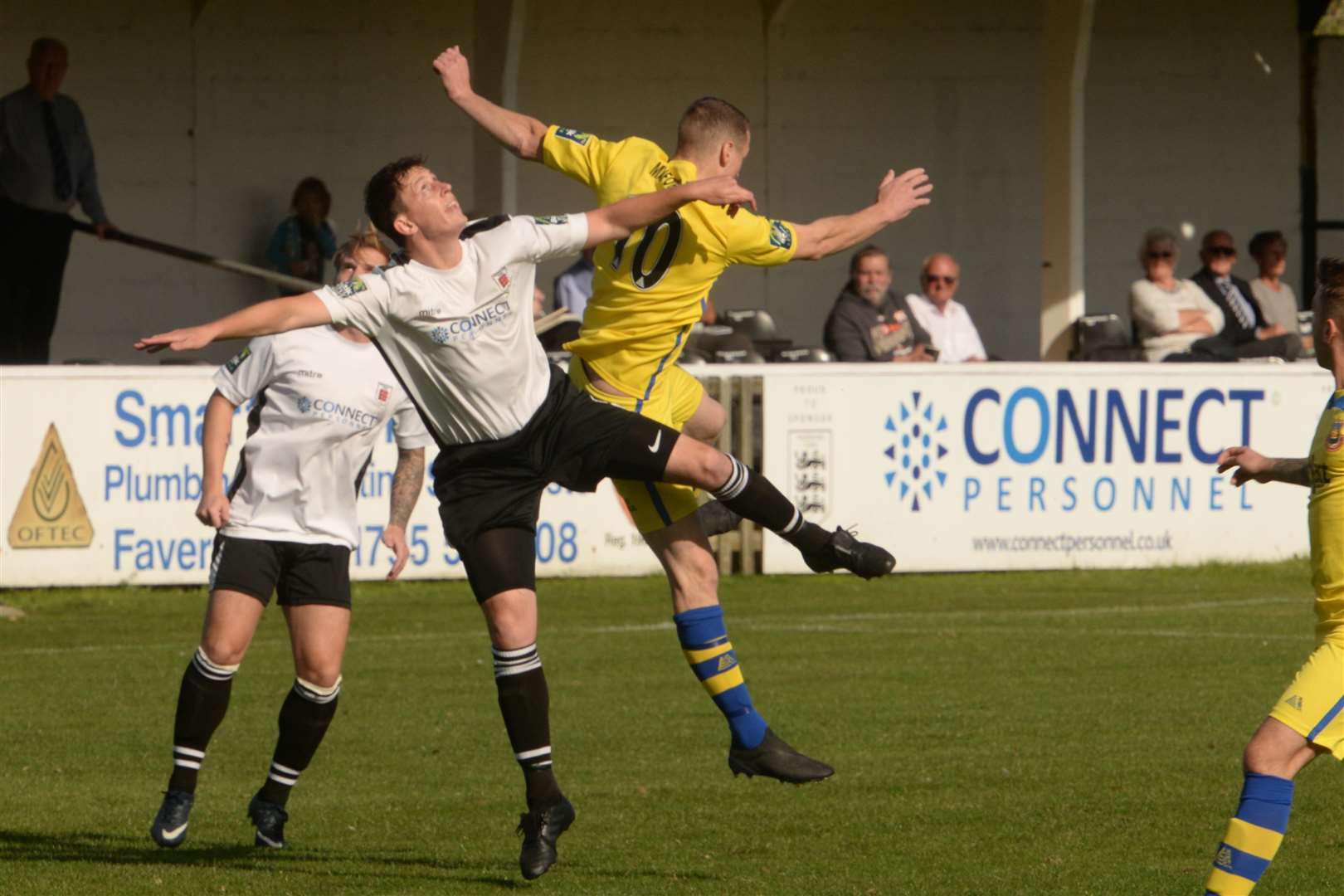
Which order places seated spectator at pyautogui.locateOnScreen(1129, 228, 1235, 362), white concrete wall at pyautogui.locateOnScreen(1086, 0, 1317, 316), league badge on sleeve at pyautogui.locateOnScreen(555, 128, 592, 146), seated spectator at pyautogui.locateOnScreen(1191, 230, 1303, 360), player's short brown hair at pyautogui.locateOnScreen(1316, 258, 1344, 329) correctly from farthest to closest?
white concrete wall at pyautogui.locateOnScreen(1086, 0, 1317, 316) < seated spectator at pyautogui.locateOnScreen(1191, 230, 1303, 360) < seated spectator at pyautogui.locateOnScreen(1129, 228, 1235, 362) < league badge on sleeve at pyautogui.locateOnScreen(555, 128, 592, 146) < player's short brown hair at pyautogui.locateOnScreen(1316, 258, 1344, 329)

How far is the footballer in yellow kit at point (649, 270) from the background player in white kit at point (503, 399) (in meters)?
0.51

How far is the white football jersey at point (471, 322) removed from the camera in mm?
6711

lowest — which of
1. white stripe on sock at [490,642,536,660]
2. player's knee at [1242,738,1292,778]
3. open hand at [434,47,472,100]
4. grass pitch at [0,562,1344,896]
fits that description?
grass pitch at [0,562,1344,896]

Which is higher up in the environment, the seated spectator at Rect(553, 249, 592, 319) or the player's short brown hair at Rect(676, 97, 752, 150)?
the seated spectator at Rect(553, 249, 592, 319)

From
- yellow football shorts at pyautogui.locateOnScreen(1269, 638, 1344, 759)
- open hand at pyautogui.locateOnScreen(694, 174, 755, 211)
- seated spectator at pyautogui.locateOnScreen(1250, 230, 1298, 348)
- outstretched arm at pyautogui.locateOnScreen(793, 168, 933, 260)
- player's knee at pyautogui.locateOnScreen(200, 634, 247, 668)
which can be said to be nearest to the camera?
yellow football shorts at pyautogui.locateOnScreen(1269, 638, 1344, 759)

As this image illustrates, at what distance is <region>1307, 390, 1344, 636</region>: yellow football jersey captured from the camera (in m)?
5.66

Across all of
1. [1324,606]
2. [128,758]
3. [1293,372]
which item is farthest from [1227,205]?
[1324,606]

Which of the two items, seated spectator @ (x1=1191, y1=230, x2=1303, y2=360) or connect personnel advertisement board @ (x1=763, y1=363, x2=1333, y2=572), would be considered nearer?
connect personnel advertisement board @ (x1=763, y1=363, x2=1333, y2=572)

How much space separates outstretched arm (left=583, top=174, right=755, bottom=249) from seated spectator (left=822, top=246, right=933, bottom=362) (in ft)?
29.6

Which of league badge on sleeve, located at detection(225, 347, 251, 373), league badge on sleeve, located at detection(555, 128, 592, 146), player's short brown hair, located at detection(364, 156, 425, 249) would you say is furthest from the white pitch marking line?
player's short brown hair, located at detection(364, 156, 425, 249)

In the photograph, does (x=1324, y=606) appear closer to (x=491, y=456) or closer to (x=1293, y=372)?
(x=491, y=456)

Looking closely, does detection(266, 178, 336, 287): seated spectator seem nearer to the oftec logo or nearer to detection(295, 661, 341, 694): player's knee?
the oftec logo

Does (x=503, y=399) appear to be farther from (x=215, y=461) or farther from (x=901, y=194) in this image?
(x=901, y=194)

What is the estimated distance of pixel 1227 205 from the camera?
21.8 metres
